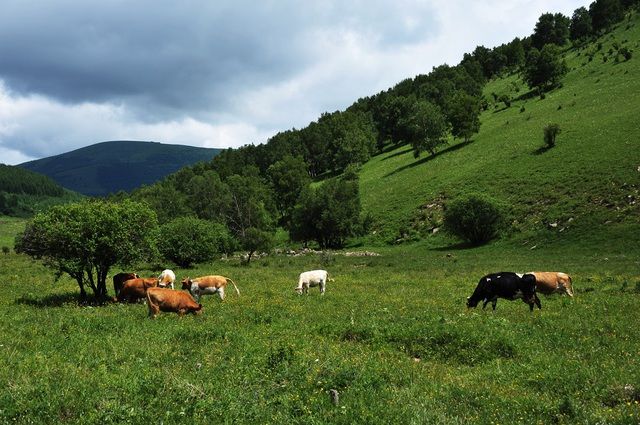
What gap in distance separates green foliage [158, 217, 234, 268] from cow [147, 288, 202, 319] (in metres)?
32.6

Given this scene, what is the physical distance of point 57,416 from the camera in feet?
26.8

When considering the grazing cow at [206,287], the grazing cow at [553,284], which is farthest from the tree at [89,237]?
→ the grazing cow at [553,284]

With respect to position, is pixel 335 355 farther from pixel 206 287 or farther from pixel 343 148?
pixel 343 148

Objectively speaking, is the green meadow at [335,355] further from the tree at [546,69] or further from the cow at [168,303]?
the tree at [546,69]

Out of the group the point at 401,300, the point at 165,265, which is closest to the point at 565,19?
the point at 165,265

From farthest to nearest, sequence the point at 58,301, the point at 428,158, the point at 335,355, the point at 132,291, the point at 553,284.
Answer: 1. the point at 428,158
2. the point at 132,291
3. the point at 58,301
4. the point at 553,284
5. the point at 335,355

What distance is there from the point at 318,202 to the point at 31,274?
150ft

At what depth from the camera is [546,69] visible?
101500 mm

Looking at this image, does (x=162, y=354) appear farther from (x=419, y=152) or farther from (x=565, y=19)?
(x=565, y=19)

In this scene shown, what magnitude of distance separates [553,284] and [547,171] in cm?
4713

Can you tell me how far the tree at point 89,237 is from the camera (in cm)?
2178

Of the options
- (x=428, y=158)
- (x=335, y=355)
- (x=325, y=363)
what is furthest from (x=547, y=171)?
(x=325, y=363)

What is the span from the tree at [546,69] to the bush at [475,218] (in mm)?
60817

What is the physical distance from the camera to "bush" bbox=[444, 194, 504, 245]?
181ft
